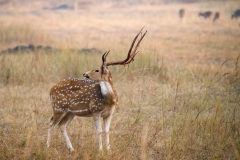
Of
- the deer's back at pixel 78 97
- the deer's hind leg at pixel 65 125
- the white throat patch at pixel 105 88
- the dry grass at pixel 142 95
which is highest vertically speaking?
the white throat patch at pixel 105 88

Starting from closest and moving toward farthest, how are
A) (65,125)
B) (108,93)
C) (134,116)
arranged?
1. (108,93)
2. (65,125)
3. (134,116)

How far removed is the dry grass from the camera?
5.85m

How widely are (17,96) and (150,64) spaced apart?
3131 millimetres

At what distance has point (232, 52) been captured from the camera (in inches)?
567

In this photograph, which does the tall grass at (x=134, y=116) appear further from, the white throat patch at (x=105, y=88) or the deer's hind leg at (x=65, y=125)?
the white throat patch at (x=105, y=88)

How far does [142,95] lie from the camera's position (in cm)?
827

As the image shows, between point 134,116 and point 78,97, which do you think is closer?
point 78,97

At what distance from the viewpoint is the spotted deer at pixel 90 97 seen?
5.68 metres

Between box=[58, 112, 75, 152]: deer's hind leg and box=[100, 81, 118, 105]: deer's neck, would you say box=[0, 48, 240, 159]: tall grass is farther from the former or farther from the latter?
box=[100, 81, 118, 105]: deer's neck

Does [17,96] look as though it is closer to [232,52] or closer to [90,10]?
[232,52]

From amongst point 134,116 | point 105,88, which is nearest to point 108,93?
point 105,88

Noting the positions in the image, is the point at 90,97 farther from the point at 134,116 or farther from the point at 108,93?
the point at 134,116

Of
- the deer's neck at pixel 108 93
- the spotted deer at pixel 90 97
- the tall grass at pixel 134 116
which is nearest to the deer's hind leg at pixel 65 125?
the spotted deer at pixel 90 97

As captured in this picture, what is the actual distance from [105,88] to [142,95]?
8.57 feet
